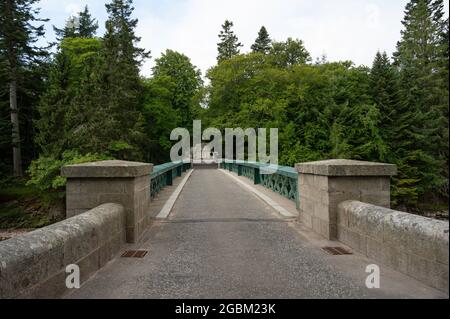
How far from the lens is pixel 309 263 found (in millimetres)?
4238

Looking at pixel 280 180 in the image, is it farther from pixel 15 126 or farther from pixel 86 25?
pixel 86 25

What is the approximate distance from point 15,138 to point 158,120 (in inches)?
530

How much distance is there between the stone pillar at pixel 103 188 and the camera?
16.5 ft

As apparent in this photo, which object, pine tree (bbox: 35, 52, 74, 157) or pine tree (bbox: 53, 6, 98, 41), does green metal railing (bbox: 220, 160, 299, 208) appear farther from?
pine tree (bbox: 53, 6, 98, 41)

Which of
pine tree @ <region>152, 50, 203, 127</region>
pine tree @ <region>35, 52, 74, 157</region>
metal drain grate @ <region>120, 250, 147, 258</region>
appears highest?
pine tree @ <region>152, 50, 203, 127</region>

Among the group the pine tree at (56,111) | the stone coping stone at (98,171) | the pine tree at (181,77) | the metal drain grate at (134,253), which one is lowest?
the metal drain grate at (134,253)

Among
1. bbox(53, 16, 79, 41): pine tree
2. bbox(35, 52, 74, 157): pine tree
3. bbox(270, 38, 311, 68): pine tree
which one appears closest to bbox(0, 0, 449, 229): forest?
bbox(35, 52, 74, 157): pine tree

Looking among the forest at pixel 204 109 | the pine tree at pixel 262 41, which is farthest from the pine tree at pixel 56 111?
the pine tree at pixel 262 41

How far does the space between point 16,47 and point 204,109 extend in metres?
18.6

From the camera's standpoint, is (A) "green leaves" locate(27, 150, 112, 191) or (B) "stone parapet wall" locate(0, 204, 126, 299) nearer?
(B) "stone parapet wall" locate(0, 204, 126, 299)

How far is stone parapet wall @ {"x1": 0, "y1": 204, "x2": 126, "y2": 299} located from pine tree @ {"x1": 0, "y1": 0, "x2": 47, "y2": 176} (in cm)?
2811

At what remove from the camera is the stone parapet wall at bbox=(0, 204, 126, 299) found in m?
2.55

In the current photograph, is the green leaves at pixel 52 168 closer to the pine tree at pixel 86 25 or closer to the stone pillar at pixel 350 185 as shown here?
the stone pillar at pixel 350 185

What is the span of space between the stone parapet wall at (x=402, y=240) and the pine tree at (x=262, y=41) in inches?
2402
